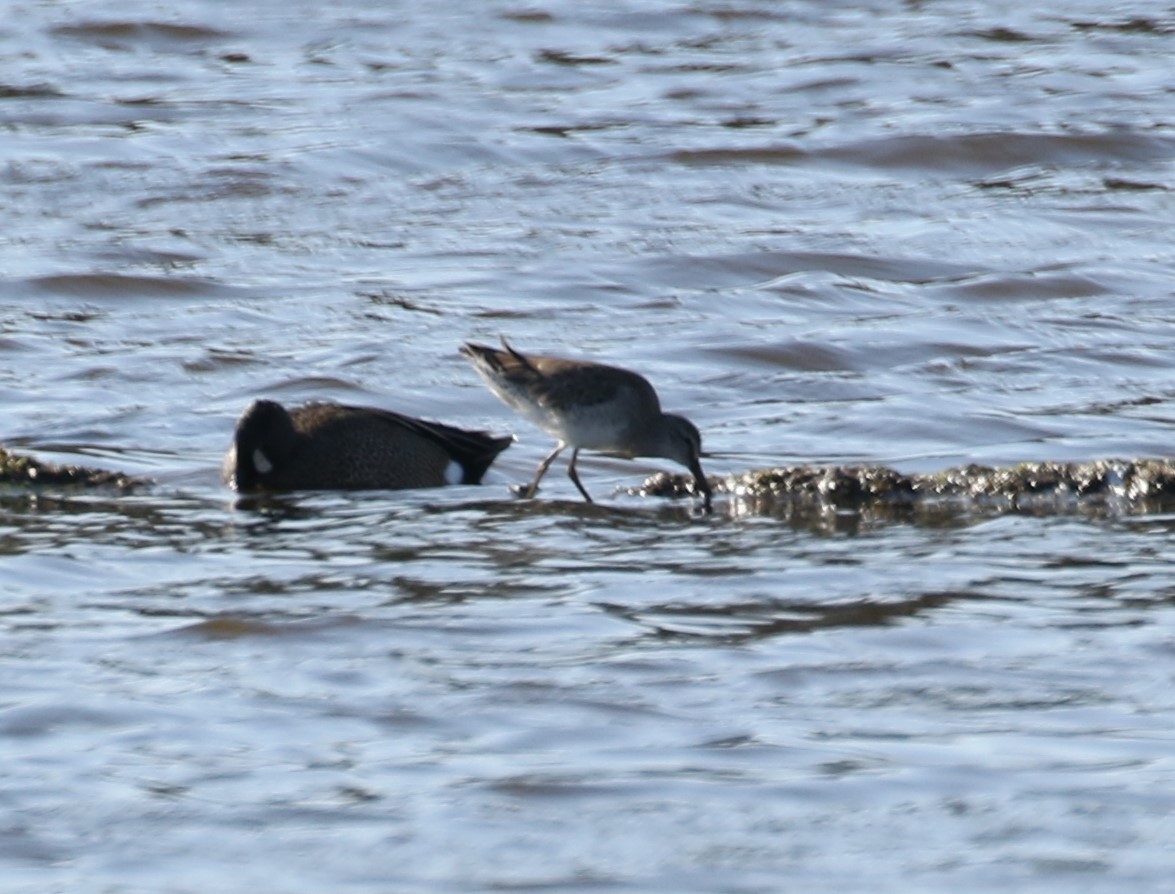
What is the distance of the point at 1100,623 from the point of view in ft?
21.9

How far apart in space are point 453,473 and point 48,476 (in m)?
1.64

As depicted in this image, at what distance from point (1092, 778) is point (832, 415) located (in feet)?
17.2

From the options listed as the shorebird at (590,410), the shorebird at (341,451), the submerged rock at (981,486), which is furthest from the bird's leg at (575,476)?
the submerged rock at (981,486)

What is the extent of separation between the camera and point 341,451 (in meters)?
9.32

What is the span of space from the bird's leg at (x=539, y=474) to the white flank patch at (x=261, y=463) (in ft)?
3.23

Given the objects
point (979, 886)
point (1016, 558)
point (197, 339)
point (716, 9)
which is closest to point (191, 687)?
point (979, 886)

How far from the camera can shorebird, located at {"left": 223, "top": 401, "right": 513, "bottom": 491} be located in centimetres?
911

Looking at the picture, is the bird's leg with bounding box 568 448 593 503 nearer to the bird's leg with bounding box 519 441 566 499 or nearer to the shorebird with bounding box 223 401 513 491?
the bird's leg with bounding box 519 441 566 499

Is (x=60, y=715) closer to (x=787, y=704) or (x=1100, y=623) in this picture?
(x=787, y=704)

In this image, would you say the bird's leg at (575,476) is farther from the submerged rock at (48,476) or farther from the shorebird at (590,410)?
the submerged rock at (48,476)

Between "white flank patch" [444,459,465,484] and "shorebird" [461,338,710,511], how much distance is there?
1.01ft

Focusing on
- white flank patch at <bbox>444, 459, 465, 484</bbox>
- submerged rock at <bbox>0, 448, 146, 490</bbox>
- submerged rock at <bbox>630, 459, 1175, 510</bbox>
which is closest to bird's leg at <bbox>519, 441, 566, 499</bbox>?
white flank patch at <bbox>444, 459, 465, 484</bbox>

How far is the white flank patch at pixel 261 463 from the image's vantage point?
29.8ft

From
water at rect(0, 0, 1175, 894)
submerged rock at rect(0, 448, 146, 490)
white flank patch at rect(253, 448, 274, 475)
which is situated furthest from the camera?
white flank patch at rect(253, 448, 274, 475)
